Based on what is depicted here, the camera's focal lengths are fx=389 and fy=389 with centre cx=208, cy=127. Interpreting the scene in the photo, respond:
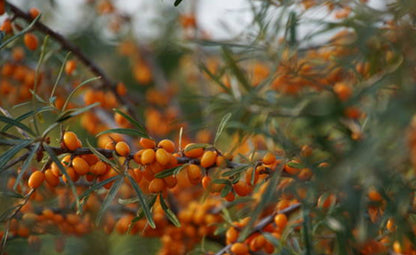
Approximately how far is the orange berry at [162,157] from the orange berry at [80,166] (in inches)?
4.5

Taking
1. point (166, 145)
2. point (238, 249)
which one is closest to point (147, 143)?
point (166, 145)

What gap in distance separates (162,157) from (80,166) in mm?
130

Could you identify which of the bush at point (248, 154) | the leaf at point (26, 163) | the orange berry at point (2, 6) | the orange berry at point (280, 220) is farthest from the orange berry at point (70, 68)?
the orange berry at point (280, 220)

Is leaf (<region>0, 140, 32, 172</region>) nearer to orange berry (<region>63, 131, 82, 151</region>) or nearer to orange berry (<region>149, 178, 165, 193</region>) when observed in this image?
orange berry (<region>63, 131, 82, 151</region>)

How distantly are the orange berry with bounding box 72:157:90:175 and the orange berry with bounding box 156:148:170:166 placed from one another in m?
0.11

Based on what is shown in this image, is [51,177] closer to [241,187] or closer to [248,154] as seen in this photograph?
[241,187]

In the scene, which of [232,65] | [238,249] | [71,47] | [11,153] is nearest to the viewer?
[11,153]

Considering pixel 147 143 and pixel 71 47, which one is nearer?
pixel 147 143

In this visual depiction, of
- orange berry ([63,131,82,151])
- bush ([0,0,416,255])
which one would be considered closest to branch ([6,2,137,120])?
bush ([0,0,416,255])

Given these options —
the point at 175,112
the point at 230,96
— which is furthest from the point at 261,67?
the point at 230,96

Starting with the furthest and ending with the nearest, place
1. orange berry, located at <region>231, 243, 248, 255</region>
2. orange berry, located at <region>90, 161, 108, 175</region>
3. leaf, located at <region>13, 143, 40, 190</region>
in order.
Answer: orange berry, located at <region>231, 243, 248, 255</region> < orange berry, located at <region>90, 161, 108, 175</region> < leaf, located at <region>13, 143, 40, 190</region>

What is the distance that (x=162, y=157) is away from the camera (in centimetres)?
62

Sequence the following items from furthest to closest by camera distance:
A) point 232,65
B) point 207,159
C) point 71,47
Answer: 1. point 71,47
2. point 232,65
3. point 207,159

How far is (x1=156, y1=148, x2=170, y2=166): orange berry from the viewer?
616mm
